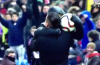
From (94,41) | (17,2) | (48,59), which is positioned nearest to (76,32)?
(48,59)

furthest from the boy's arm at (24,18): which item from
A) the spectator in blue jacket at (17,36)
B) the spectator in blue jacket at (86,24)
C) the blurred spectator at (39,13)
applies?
the spectator in blue jacket at (86,24)

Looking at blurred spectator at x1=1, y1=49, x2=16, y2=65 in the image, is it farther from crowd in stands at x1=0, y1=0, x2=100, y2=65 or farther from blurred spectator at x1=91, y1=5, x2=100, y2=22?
blurred spectator at x1=91, y1=5, x2=100, y2=22

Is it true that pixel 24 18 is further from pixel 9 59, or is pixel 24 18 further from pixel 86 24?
pixel 9 59

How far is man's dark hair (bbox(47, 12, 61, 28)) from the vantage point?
18.7 feet

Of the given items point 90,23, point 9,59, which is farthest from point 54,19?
point 90,23

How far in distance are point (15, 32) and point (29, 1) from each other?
1.40 m

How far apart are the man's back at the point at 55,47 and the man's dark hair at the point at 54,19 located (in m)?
→ 0.17

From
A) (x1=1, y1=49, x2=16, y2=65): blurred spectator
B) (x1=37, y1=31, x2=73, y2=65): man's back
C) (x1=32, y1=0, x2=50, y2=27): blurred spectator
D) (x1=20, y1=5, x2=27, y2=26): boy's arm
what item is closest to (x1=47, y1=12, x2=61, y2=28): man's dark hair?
(x1=37, y1=31, x2=73, y2=65): man's back

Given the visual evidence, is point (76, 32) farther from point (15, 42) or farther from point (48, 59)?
point (15, 42)

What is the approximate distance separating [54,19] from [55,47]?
0.44m

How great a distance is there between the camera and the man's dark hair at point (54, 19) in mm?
5707

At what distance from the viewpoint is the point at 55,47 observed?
574cm

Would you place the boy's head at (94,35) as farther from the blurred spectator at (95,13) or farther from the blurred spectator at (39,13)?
the blurred spectator at (39,13)

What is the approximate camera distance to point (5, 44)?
10570 millimetres
